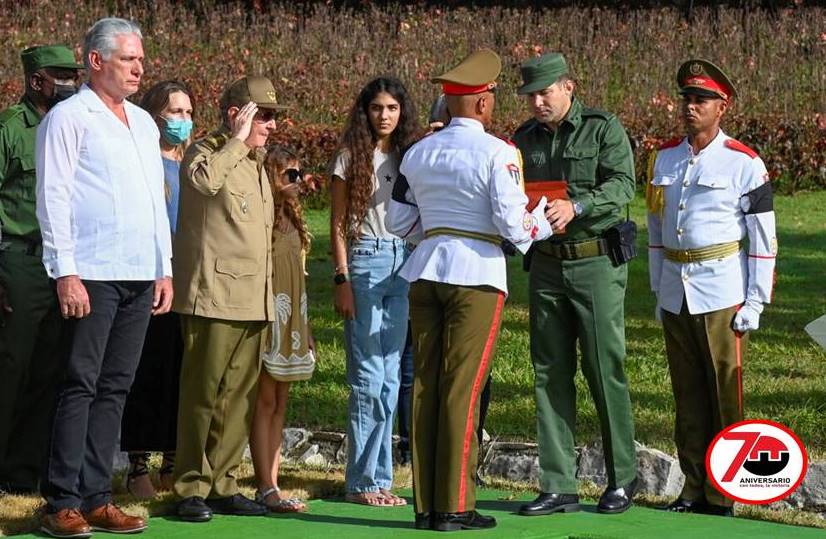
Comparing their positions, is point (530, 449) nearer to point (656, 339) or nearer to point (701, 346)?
point (701, 346)

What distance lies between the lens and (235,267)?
7.32m

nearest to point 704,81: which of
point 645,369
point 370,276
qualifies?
point 370,276

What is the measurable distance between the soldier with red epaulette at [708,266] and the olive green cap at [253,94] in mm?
1838

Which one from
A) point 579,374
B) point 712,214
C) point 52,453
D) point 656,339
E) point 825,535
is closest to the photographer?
point 52,453

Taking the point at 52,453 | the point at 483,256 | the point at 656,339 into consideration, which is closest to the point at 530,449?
the point at 483,256

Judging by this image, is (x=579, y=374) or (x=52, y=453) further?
(x=579, y=374)

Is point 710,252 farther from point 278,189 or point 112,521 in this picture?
point 112,521

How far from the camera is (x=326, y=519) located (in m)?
7.38

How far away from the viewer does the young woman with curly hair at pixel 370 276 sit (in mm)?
7754

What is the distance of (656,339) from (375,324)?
4.79 meters

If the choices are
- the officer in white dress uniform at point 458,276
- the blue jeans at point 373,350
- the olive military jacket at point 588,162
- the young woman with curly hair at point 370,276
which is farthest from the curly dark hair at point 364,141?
the olive military jacket at point 588,162

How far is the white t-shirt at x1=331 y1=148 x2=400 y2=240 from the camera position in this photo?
778 cm

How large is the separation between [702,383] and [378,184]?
5.69 feet

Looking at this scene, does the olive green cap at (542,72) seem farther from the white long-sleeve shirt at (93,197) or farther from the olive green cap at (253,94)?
the white long-sleeve shirt at (93,197)
